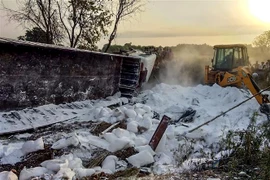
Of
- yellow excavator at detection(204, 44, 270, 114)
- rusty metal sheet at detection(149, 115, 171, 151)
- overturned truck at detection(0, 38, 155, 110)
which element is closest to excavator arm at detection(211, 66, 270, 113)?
yellow excavator at detection(204, 44, 270, 114)

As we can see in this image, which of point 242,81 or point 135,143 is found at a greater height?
point 242,81

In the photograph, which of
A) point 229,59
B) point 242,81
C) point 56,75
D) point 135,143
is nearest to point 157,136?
point 135,143

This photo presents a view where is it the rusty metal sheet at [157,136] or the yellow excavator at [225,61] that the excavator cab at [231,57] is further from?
the rusty metal sheet at [157,136]

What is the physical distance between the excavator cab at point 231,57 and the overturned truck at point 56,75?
405 cm

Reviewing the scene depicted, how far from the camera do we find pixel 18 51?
6387mm

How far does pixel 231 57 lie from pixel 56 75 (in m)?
7.79

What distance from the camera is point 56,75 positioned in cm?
756

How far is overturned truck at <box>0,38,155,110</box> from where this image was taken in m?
6.22

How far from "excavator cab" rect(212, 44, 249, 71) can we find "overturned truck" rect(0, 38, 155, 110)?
4.05 metres

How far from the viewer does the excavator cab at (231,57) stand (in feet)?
41.6

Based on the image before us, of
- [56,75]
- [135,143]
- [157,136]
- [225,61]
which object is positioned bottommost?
[135,143]

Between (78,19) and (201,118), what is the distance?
10.3 m

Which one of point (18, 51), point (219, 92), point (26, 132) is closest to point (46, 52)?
point (18, 51)

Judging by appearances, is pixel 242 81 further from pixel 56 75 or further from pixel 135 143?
pixel 135 143
